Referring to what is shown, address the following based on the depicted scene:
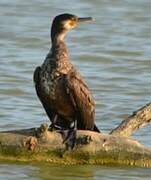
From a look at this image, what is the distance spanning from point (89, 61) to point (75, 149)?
21.4ft

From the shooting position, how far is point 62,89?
344 inches

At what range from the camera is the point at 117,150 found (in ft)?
28.6

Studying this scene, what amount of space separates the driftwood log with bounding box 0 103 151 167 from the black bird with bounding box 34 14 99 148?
0.50 feet

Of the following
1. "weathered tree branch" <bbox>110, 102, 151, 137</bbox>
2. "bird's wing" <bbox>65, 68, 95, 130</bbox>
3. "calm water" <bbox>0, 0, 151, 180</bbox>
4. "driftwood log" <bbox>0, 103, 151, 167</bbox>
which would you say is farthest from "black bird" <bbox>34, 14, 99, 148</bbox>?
"calm water" <bbox>0, 0, 151, 180</bbox>

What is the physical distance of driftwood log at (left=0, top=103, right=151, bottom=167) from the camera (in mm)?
8664

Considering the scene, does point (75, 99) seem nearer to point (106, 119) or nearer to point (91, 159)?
point (91, 159)

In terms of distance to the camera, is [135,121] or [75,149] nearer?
[75,149]

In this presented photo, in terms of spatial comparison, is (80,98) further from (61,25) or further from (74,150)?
(61,25)

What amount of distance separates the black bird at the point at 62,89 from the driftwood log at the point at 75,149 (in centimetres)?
15

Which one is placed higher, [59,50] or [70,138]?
[59,50]

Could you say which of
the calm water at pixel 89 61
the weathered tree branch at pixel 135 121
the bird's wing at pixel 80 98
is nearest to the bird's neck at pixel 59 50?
the bird's wing at pixel 80 98

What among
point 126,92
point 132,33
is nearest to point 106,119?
point 126,92

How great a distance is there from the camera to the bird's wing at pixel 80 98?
8766mm

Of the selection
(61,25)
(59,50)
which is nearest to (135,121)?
(59,50)
